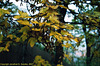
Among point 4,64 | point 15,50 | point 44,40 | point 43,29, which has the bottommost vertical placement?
point 4,64

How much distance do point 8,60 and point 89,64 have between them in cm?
706

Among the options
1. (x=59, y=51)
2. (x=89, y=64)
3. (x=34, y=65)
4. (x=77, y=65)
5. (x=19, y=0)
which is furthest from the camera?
(x=77, y=65)

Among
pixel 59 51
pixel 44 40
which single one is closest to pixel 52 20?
pixel 44 40

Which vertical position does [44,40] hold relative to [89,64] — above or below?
above

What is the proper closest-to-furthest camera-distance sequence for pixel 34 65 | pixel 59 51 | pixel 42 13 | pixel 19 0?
1. pixel 42 13
2. pixel 34 65
3. pixel 19 0
4. pixel 59 51

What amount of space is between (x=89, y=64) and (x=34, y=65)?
827 centimetres

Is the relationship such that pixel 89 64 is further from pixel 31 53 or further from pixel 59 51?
pixel 59 51

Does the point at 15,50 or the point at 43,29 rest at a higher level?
the point at 43,29

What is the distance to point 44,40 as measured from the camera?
3.45 meters

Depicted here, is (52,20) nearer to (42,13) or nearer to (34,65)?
(42,13)

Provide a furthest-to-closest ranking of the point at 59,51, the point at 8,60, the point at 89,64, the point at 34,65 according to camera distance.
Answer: the point at 8,60 → the point at 89,64 → the point at 59,51 → the point at 34,65

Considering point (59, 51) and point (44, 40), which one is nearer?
point (44, 40)

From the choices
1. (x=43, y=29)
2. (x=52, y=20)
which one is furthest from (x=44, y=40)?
(x=52, y=20)

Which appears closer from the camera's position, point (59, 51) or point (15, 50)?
point (59, 51)
